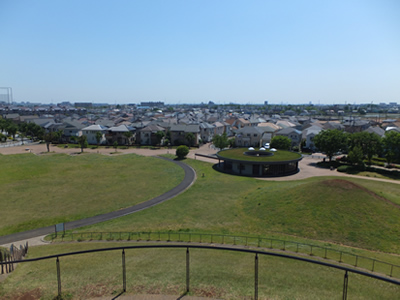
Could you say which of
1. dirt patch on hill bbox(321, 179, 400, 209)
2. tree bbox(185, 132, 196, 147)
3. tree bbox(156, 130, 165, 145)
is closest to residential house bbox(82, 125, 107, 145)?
tree bbox(156, 130, 165, 145)

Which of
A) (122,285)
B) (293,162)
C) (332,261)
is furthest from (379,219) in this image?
(293,162)

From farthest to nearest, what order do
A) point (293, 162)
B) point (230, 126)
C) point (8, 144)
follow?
point (230, 126), point (8, 144), point (293, 162)

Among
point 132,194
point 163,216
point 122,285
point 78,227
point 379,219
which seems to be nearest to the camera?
point 122,285

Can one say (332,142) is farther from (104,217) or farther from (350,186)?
(104,217)

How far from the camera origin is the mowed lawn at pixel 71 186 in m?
30.7

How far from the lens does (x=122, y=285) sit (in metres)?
12.2

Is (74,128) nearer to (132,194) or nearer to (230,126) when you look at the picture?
(230,126)

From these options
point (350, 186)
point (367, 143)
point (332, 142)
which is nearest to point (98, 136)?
point (332, 142)

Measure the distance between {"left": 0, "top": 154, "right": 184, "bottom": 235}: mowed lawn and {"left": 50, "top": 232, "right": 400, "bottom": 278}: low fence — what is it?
6926 mm

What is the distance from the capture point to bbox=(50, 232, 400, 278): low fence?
57.7ft

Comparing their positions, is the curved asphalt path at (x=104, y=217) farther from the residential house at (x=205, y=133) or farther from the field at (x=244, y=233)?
the residential house at (x=205, y=133)

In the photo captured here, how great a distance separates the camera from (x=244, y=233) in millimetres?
24812

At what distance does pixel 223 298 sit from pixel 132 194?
95.6 ft

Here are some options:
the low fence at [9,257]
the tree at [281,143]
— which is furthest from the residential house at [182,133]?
the low fence at [9,257]
